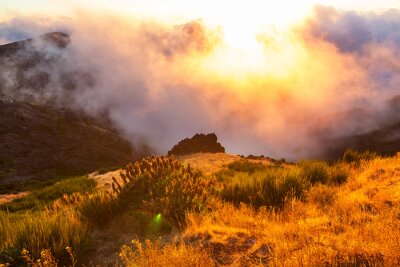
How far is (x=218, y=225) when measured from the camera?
274 inches

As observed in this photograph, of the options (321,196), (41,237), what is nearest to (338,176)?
(321,196)

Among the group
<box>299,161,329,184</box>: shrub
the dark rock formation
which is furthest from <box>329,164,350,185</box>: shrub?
the dark rock formation

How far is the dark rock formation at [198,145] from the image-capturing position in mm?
37656

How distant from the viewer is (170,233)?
6.95 meters

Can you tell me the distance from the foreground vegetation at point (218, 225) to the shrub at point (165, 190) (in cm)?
2

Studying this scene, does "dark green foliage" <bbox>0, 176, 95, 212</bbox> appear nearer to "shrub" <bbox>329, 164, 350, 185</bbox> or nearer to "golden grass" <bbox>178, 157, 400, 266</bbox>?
"shrub" <bbox>329, 164, 350, 185</bbox>

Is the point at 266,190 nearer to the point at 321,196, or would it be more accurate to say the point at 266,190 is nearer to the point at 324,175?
the point at 321,196

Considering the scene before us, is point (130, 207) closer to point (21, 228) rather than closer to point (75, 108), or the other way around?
point (21, 228)

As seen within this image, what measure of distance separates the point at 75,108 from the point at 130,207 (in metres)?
101

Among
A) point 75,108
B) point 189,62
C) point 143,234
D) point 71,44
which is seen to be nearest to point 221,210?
point 143,234

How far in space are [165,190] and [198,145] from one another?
101ft

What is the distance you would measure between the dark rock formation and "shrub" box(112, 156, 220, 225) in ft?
88.4

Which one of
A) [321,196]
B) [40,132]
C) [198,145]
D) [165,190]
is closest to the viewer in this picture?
[165,190]

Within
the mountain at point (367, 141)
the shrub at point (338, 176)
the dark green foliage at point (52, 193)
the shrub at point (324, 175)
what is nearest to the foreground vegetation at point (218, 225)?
the shrub at point (338, 176)
